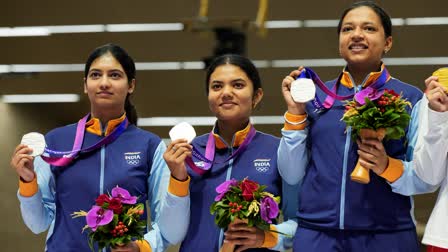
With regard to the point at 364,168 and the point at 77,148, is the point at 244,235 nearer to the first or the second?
the point at 364,168

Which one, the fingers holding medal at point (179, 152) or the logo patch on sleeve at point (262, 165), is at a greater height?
the fingers holding medal at point (179, 152)

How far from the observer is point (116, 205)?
9.48 ft

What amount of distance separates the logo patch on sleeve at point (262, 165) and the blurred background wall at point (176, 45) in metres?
4.69

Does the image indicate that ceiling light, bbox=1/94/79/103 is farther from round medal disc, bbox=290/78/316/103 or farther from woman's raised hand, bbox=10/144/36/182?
round medal disc, bbox=290/78/316/103

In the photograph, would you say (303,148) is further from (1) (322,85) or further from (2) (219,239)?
(2) (219,239)

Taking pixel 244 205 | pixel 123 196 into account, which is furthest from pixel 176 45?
pixel 244 205

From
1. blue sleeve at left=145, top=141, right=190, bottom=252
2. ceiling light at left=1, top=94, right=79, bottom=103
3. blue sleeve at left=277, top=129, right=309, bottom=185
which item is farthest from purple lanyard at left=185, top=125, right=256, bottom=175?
ceiling light at left=1, top=94, right=79, bottom=103

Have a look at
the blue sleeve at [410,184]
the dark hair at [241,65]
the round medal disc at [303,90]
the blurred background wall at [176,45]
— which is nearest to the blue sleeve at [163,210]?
the dark hair at [241,65]

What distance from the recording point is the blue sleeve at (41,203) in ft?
10.3

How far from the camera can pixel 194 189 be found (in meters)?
3.21

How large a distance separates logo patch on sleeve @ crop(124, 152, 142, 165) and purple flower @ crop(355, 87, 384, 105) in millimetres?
968

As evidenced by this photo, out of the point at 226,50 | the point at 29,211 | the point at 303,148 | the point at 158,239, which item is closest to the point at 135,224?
the point at 158,239

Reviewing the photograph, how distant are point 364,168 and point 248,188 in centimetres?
45

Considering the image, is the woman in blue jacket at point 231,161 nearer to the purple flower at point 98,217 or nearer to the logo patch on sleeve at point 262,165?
the logo patch on sleeve at point 262,165
